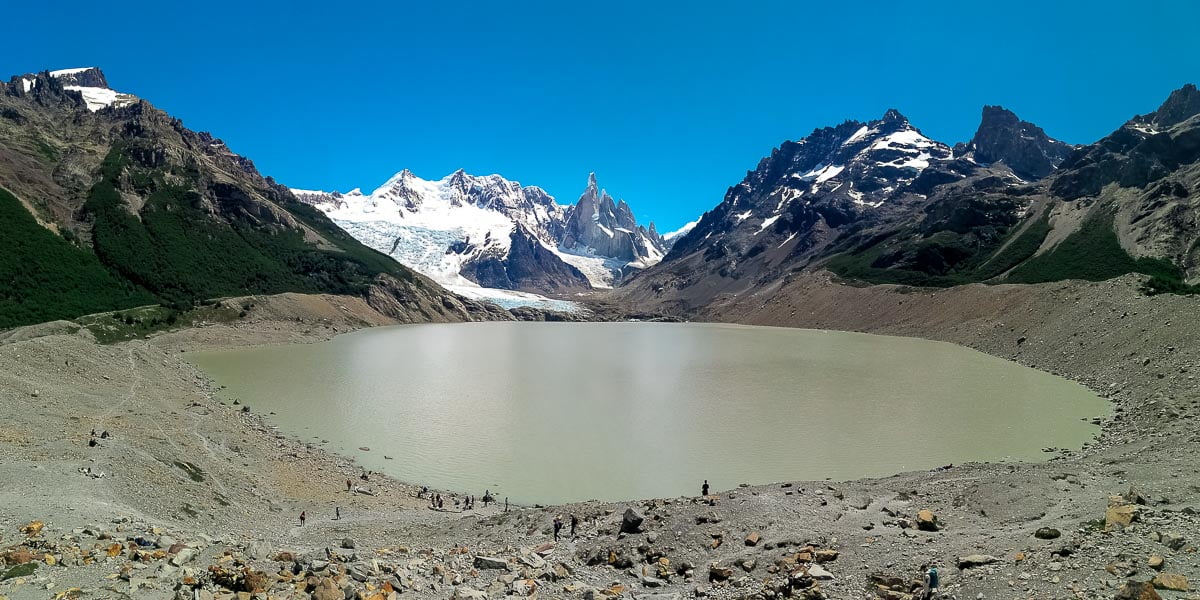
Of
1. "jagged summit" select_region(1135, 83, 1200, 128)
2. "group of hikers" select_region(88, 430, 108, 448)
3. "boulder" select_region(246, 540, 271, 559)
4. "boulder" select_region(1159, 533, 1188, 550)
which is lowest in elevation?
"boulder" select_region(246, 540, 271, 559)

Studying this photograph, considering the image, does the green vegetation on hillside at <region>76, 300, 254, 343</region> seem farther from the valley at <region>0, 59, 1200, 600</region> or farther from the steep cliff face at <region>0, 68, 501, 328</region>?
the steep cliff face at <region>0, 68, 501, 328</region>

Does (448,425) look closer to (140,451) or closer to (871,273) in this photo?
(140,451)

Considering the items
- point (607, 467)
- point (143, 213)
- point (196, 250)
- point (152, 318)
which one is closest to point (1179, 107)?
point (607, 467)

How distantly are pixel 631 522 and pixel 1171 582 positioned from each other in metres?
13.0

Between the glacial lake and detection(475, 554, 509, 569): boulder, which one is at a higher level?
the glacial lake

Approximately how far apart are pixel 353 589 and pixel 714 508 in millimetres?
12229

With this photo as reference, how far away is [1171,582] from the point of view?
1089cm

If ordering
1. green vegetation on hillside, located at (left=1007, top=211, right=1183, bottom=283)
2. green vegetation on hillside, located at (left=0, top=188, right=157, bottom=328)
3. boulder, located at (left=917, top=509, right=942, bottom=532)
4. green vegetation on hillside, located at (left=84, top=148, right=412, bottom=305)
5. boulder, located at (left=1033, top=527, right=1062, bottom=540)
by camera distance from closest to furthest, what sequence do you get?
1. boulder, located at (left=1033, top=527, right=1062, bottom=540)
2. boulder, located at (left=917, top=509, right=942, bottom=532)
3. green vegetation on hillside, located at (left=0, top=188, right=157, bottom=328)
4. green vegetation on hillside, located at (left=1007, top=211, right=1183, bottom=283)
5. green vegetation on hillside, located at (left=84, top=148, right=412, bottom=305)

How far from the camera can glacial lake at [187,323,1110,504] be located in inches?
1228

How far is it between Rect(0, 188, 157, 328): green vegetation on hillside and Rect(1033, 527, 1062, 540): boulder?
98.5 meters

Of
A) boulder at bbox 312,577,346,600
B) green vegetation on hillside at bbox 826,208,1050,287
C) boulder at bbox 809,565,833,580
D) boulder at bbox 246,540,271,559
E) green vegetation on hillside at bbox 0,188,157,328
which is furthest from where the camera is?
green vegetation on hillside at bbox 826,208,1050,287

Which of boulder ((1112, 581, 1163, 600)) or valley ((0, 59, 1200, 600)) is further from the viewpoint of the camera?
valley ((0, 59, 1200, 600))

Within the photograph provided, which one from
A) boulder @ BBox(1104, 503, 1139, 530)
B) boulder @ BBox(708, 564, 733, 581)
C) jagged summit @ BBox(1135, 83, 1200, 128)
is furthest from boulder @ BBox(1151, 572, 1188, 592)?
jagged summit @ BBox(1135, 83, 1200, 128)

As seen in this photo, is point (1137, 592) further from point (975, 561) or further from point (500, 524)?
point (500, 524)
